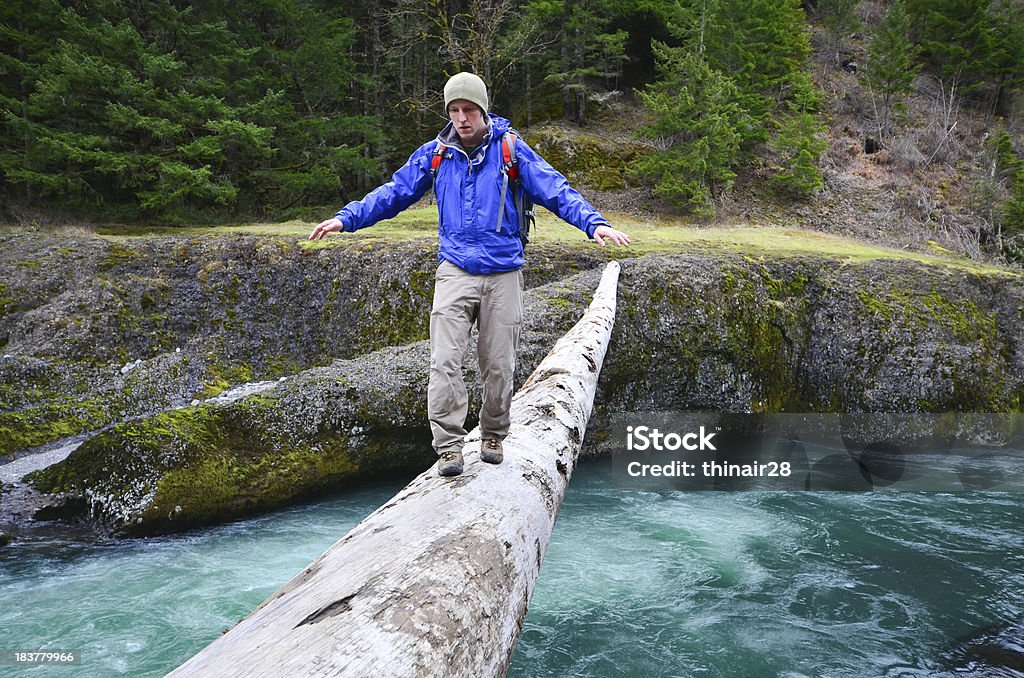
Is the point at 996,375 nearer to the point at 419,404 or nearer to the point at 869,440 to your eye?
the point at 869,440

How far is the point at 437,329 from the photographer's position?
11.0 feet

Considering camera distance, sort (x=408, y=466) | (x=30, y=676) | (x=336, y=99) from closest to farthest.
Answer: (x=30, y=676)
(x=408, y=466)
(x=336, y=99)

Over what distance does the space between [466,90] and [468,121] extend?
0.17m

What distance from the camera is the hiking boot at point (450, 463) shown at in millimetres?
3121

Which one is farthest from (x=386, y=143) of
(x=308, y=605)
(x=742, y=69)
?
(x=308, y=605)

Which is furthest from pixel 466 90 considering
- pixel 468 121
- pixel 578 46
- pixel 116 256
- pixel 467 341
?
pixel 578 46

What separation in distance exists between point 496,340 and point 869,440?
8.69 metres

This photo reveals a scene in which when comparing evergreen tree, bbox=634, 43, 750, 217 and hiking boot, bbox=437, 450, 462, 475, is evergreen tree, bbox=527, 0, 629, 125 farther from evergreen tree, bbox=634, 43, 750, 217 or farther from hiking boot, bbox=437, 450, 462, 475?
hiking boot, bbox=437, 450, 462, 475

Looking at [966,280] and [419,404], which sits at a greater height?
[966,280]

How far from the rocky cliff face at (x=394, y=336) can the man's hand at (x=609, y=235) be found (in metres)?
4.65

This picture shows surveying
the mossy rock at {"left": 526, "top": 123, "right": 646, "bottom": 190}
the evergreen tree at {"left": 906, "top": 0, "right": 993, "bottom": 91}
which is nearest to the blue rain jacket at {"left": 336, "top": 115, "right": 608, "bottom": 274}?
the mossy rock at {"left": 526, "top": 123, "right": 646, "bottom": 190}

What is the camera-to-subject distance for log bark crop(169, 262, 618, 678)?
64.0 inches

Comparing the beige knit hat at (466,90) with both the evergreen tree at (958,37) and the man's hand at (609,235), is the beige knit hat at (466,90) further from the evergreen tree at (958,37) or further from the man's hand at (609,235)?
the evergreen tree at (958,37)

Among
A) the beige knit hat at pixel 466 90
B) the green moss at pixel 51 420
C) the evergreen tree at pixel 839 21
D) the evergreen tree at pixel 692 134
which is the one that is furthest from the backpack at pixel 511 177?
the evergreen tree at pixel 839 21
